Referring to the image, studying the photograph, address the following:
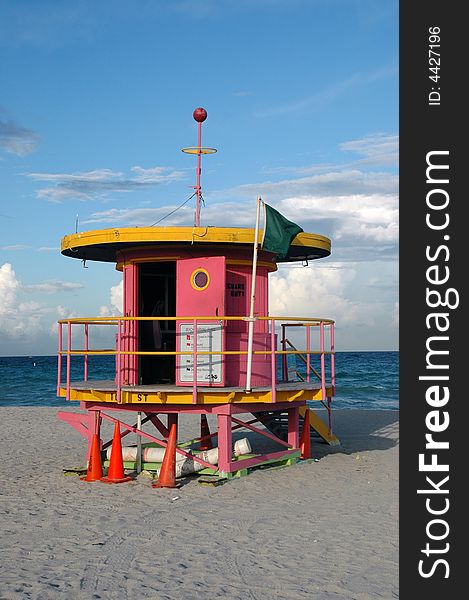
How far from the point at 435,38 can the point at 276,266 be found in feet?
26.8

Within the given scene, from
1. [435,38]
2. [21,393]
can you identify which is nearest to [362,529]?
[435,38]

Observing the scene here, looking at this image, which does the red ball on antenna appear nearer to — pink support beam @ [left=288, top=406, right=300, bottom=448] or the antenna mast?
the antenna mast

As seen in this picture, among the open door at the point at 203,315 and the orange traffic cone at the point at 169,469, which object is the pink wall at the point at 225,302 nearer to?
the open door at the point at 203,315

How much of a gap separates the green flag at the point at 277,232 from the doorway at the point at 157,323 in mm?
3029

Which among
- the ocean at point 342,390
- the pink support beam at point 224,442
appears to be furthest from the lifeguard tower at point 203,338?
the ocean at point 342,390

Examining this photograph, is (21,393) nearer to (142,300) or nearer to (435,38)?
(142,300)

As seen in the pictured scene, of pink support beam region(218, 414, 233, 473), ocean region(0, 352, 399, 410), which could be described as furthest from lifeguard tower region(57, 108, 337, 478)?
ocean region(0, 352, 399, 410)

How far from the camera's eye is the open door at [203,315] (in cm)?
1488

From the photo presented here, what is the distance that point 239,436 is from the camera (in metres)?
22.8

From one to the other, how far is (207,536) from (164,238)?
575cm

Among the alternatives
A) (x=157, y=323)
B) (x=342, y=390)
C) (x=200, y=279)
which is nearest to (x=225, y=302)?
(x=200, y=279)

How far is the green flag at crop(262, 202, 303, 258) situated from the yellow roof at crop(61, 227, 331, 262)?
0.48 meters

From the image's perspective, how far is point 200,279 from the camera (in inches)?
595

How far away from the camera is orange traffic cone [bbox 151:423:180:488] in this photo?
1416 centimetres
